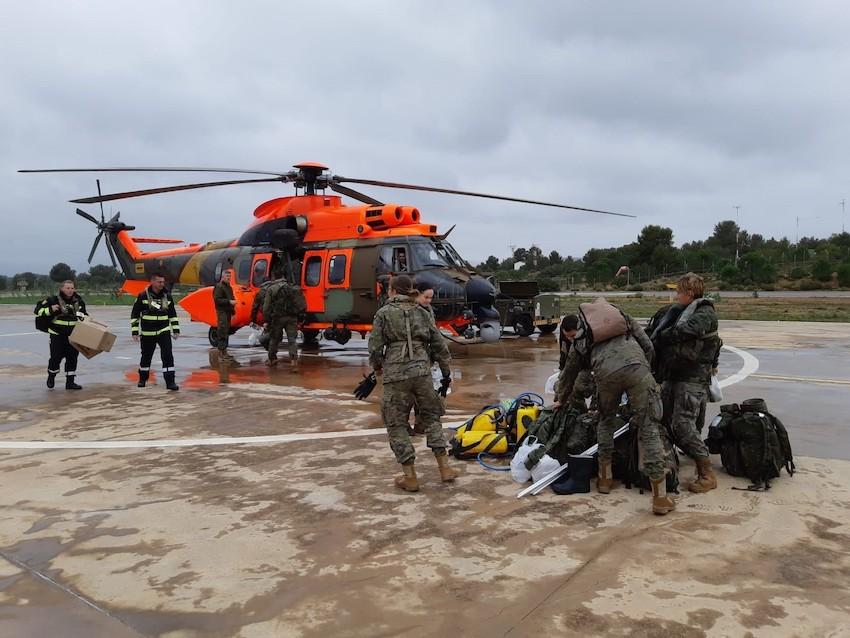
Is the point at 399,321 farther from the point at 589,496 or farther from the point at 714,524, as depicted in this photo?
the point at 714,524

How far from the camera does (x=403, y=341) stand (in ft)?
15.6

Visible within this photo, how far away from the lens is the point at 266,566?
3.39m

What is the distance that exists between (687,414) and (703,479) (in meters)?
0.47

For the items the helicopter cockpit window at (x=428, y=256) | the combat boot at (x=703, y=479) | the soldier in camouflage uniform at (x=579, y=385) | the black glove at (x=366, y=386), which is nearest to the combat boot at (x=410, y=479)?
the black glove at (x=366, y=386)

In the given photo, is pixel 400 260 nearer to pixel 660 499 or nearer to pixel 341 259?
pixel 341 259

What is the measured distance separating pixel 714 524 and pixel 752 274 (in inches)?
2066

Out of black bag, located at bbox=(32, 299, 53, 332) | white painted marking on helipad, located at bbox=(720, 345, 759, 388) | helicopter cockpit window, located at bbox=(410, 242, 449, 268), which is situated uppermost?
helicopter cockpit window, located at bbox=(410, 242, 449, 268)

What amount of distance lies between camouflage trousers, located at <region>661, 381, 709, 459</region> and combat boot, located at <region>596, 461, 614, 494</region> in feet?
2.03

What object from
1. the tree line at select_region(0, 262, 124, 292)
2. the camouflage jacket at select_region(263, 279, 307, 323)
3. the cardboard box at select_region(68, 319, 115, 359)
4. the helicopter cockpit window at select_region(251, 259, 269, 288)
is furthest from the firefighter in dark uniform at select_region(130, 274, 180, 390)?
the tree line at select_region(0, 262, 124, 292)

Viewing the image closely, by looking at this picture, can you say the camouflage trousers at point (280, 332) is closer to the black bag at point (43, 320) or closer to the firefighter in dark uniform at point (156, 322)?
the firefighter in dark uniform at point (156, 322)

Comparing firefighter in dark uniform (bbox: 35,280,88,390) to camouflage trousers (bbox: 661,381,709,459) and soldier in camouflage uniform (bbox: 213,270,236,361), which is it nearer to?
soldier in camouflage uniform (bbox: 213,270,236,361)

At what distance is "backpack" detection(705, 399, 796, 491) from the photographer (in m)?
4.46

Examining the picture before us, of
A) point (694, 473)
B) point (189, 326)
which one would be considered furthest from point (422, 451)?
point (189, 326)

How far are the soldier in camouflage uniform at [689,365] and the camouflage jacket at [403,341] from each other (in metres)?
1.71
